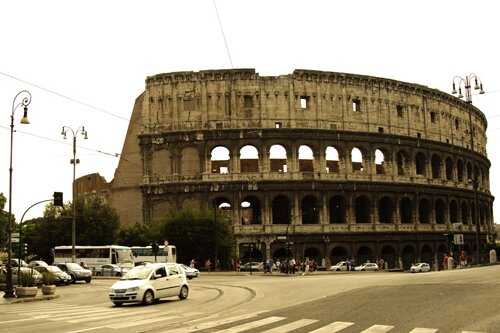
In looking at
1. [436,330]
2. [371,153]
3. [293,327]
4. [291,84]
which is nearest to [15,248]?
[293,327]

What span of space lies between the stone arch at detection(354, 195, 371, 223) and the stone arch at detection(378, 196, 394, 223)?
160 centimetres

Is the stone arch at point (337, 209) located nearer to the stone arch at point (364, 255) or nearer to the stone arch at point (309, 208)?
the stone arch at point (309, 208)

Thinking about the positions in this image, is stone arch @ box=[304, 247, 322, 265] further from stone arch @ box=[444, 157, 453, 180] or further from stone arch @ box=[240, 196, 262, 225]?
stone arch @ box=[444, 157, 453, 180]

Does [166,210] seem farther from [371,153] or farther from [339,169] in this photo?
[371,153]

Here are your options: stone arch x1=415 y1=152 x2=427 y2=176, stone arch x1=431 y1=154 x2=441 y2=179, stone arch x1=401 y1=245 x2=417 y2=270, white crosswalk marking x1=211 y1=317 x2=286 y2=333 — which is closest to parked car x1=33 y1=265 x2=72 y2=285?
white crosswalk marking x1=211 y1=317 x2=286 y2=333

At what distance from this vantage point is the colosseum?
163 ft

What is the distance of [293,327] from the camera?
1039cm

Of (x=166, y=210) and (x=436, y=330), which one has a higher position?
(x=166, y=210)

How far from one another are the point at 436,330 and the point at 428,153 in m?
50.4

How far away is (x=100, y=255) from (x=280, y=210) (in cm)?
1731

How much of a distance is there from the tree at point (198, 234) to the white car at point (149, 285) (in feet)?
88.3

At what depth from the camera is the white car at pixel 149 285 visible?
16359 millimetres

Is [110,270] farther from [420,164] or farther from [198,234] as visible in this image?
[420,164]

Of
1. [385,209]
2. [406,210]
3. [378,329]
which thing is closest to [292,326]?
[378,329]
